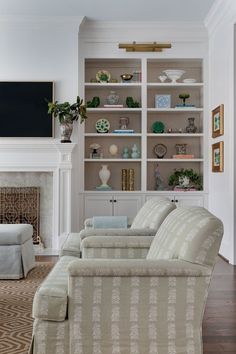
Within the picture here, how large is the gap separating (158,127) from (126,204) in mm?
1214

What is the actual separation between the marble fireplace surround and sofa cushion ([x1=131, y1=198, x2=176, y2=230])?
90.4 inches

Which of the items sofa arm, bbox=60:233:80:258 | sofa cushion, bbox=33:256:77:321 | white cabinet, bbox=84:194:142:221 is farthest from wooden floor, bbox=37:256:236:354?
white cabinet, bbox=84:194:142:221

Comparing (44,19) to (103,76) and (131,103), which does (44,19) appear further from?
(131,103)

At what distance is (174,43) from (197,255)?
5.08 meters

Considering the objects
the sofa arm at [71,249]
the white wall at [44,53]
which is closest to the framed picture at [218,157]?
the white wall at [44,53]

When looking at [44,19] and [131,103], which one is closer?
[44,19]

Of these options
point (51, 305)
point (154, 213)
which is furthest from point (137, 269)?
point (154, 213)

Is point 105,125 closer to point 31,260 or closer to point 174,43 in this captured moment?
point 174,43

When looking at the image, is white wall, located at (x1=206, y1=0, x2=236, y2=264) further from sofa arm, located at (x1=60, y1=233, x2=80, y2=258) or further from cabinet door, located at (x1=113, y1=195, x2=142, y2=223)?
sofa arm, located at (x1=60, y1=233, x2=80, y2=258)

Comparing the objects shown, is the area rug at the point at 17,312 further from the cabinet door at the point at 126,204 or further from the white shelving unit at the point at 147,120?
the white shelving unit at the point at 147,120

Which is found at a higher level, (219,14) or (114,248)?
(219,14)

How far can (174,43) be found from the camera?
6.97m

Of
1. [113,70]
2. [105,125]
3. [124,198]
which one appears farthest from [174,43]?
[124,198]

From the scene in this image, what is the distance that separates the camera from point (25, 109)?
6680 millimetres
